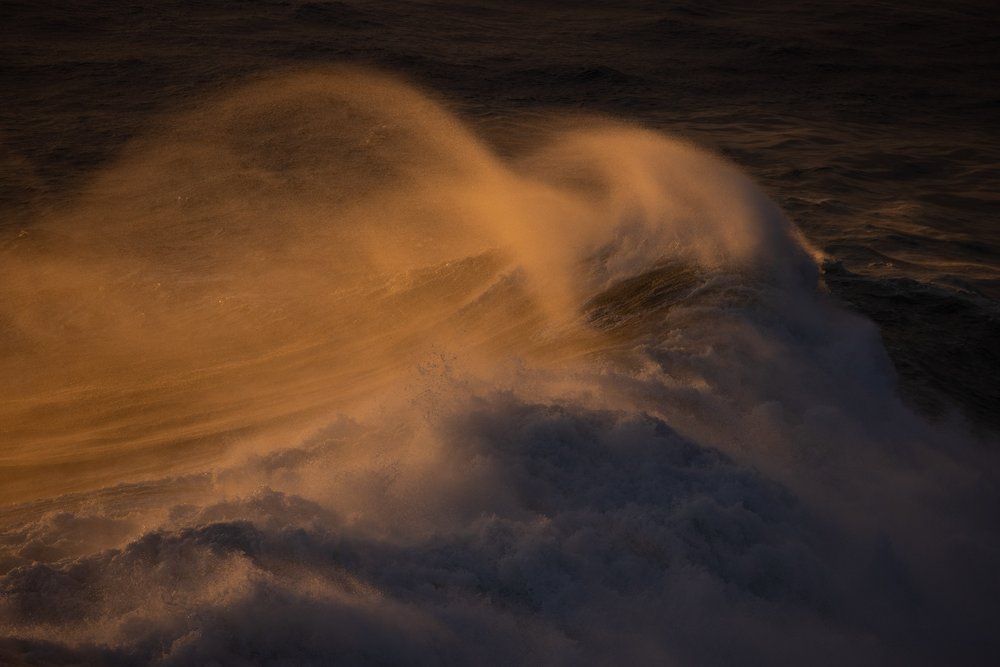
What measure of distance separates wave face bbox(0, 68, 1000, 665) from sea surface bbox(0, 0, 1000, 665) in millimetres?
25

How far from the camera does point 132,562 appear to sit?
4.15m

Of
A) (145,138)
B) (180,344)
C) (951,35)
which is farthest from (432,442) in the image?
(951,35)

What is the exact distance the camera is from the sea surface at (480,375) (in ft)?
14.0

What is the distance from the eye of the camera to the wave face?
4.13 metres

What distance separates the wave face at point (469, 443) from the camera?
13.5 ft

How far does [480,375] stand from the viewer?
629 centimetres

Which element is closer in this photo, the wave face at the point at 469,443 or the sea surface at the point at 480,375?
the wave face at the point at 469,443

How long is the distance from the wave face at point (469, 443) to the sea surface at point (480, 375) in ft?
0.08

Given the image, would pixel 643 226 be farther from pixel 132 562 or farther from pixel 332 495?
pixel 132 562

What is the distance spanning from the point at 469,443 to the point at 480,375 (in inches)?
44.4

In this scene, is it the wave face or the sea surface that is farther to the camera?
the sea surface

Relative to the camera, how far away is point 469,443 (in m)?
5.23

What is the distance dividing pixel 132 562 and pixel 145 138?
9793mm

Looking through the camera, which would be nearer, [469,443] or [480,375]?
[469,443]
